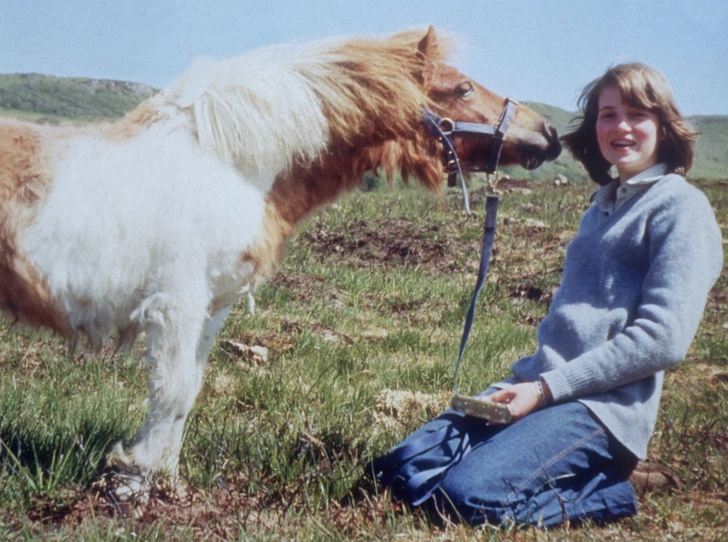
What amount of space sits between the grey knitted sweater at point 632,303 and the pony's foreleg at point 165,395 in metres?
1.34

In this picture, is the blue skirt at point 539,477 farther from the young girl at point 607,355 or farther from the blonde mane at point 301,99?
the blonde mane at point 301,99

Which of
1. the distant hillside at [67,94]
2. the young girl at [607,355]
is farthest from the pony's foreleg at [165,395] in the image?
the distant hillside at [67,94]

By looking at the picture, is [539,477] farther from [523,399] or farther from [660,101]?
[660,101]

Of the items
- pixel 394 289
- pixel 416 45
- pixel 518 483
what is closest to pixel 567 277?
pixel 518 483

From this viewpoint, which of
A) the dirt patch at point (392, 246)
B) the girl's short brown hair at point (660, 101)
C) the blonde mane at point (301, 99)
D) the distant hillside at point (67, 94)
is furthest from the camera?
the distant hillside at point (67, 94)

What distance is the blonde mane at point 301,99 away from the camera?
2.71m

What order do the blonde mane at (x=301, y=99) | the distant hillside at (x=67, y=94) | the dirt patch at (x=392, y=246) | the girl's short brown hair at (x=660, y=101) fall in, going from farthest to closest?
the distant hillside at (x=67, y=94), the dirt patch at (x=392, y=246), the blonde mane at (x=301, y=99), the girl's short brown hair at (x=660, y=101)

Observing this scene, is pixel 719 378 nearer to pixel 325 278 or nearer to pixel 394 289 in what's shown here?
pixel 394 289

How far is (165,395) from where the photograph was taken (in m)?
2.60

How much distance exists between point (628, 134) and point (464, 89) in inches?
29.8

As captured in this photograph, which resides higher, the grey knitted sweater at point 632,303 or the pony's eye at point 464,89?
the pony's eye at point 464,89

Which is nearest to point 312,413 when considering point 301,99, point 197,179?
point 197,179

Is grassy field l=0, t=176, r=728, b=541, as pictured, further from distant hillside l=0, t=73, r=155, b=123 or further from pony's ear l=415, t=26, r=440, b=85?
distant hillside l=0, t=73, r=155, b=123

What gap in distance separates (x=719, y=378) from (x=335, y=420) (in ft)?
8.65
